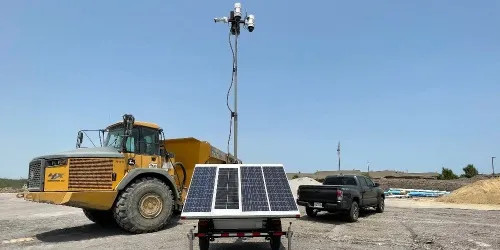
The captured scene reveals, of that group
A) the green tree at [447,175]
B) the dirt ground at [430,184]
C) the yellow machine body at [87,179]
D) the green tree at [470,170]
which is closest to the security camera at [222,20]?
the yellow machine body at [87,179]

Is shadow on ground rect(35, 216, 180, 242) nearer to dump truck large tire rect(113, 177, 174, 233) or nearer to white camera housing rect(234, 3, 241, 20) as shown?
dump truck large tire rect(113, 177, 174, 233)

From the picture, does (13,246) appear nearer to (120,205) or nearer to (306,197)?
(120,205)

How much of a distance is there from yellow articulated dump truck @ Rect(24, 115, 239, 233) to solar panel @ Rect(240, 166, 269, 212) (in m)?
3.82

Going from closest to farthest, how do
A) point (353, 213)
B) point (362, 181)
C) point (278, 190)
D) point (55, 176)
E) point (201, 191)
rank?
point (201, 191) < point (278, 190) < point (55, 176) < point (353, 213) < point (362, 181)

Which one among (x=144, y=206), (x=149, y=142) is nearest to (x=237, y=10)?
(x=149, y=142)

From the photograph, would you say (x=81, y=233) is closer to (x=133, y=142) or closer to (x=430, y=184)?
(x=133, y=142)

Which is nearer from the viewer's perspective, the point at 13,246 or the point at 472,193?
the point at 13,246

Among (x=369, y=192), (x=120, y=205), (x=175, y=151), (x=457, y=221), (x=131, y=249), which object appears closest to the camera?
(x=131, y=249)

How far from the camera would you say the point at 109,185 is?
38.5ft

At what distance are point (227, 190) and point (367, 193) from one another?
10.5 meters

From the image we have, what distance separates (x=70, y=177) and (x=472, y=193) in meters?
28.8

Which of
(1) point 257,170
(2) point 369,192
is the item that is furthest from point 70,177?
(2) point 369,192

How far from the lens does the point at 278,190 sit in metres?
9.43

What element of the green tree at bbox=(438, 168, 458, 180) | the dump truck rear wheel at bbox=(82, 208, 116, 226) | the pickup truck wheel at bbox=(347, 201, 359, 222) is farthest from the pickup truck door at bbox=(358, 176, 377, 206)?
the green tree at bbox=(438, 168, 458, 180)
